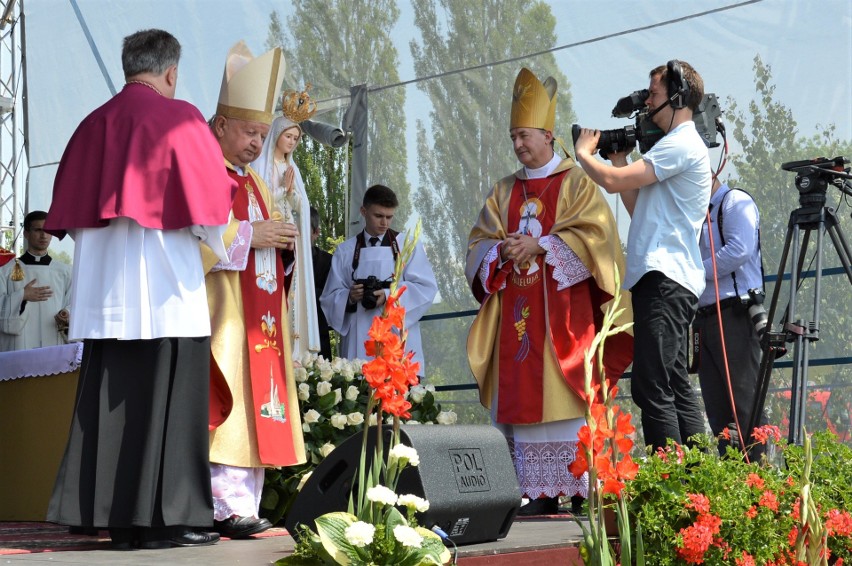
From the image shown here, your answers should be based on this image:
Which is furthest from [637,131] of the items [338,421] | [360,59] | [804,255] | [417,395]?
[360,59]

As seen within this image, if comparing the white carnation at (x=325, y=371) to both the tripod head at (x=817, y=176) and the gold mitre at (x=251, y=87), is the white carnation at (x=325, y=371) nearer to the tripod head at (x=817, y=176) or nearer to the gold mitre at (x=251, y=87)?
the gold mitre at (x=251, y=87)

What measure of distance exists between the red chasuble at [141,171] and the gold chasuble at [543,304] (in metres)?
1.97

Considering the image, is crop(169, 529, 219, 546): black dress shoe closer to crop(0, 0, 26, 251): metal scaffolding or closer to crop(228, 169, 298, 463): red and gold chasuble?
crop(228, 169, 298, 463): red and gold chasuble

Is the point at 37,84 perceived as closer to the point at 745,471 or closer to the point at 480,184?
the point at 480,184

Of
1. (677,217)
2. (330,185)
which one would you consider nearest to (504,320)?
(677,217)

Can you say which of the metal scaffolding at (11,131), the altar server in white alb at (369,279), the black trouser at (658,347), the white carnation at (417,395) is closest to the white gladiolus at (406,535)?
the black trouser at (658,347)

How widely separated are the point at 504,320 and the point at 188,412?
2068mm

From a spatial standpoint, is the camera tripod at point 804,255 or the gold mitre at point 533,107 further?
the gold mitre at point 533,107

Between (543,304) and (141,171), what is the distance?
228cm

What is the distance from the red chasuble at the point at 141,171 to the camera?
3.73 metres

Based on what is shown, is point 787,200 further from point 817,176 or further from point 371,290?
point 371,290

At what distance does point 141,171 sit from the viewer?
376 centimetres

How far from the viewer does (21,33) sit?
10617 millimetres

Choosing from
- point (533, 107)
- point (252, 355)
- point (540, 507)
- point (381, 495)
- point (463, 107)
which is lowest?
point (540, 507)
